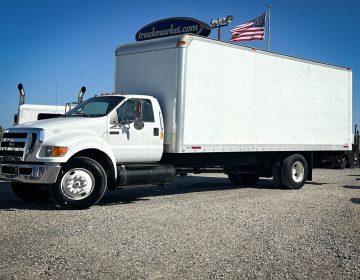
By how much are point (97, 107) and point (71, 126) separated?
102cm

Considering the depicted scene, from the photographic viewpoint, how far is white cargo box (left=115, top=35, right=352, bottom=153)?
414 inches

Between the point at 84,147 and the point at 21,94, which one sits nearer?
the point at 84,147

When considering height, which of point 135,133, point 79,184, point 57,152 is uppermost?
point 135,133

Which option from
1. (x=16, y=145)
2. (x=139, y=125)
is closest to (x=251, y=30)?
(x=139, y=125)

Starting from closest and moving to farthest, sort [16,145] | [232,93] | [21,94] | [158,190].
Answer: [16,145]
[232,93]
[158,190]
[21,94]

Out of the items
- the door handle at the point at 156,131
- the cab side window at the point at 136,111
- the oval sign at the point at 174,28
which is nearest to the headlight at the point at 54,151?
the cab side window at the point at 136,111

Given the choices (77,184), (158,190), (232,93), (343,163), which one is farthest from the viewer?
(343,163)

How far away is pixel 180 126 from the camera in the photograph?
10.4 meters

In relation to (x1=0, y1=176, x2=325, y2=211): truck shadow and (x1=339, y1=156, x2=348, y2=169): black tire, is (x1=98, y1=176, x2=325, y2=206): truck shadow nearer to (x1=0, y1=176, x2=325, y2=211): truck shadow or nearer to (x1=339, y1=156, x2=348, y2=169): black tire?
(x1=0, y1=176, x2=325, y2=211): truck shadow

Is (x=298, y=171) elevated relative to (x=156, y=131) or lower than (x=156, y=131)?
lower

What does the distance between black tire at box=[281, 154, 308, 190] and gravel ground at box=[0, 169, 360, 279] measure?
2.50 meters

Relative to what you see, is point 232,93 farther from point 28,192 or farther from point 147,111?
point 28,192

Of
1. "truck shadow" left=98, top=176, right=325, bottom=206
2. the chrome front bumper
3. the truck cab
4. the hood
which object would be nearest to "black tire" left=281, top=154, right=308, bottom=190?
"truck shadow" left=98, top=176, right=325, bottom=206

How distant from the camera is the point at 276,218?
27.6ft
